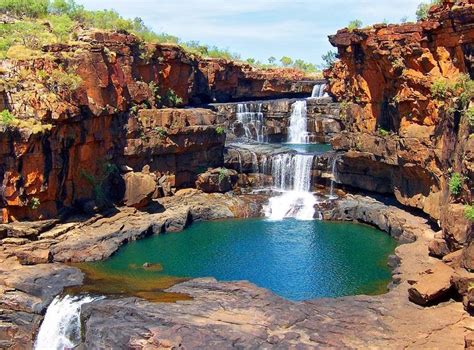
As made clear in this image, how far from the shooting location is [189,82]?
47.0 m

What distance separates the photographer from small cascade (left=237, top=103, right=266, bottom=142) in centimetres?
4959

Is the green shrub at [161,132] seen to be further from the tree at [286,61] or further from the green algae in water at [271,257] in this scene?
the tree at [286,61]

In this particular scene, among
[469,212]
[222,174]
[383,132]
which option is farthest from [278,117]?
[469,212]

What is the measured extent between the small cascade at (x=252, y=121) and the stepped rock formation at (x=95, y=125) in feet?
18.3

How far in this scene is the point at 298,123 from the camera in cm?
4969

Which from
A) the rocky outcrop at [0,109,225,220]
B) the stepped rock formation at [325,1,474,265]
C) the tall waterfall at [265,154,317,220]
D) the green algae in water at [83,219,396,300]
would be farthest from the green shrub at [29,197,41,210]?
the stepped rock formation at [325,1,474,265]

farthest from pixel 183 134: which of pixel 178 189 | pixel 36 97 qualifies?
pixel 36 97

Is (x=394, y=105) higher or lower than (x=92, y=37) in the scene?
lower

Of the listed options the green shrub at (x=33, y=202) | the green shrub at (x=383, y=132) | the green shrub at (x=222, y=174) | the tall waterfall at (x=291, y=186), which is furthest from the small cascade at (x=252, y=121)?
the green shrub at (x=33, y=202)

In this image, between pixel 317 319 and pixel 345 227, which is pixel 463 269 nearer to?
pixel 317 319

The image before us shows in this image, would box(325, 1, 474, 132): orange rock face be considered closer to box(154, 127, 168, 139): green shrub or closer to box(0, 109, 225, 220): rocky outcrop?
box(0, 109, 225, 220): rocky outcrop

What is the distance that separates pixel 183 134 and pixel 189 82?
9292 mm

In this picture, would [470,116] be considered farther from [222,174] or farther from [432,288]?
[222,174]

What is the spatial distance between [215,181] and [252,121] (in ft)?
37.4
